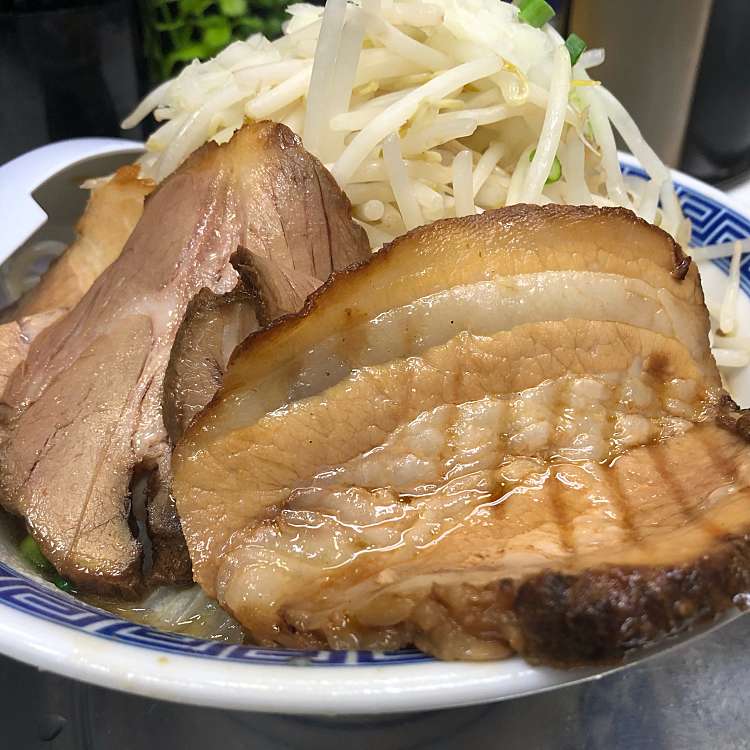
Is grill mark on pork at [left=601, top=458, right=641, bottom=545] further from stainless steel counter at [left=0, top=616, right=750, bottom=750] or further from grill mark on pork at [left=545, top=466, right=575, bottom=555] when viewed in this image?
stainless steel counter at [left=0, top=616, right=750, bottom=750]

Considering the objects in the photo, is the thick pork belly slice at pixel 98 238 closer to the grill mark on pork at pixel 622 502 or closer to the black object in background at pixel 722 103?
the grill mark on pork at pixel 622 502

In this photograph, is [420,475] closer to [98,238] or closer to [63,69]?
[98,238]

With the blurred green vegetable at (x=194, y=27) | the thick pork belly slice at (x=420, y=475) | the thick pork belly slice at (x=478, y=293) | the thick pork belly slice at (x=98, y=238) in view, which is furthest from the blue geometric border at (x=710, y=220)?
the blurred green vegetable at (x=194, y=27)

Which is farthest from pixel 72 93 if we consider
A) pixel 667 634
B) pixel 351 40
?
pixel 667 634

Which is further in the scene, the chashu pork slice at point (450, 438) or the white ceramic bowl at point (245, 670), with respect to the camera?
the chashu pork slice at point (450, 438)

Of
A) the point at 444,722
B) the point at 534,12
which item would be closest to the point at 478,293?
the point at 444,722
